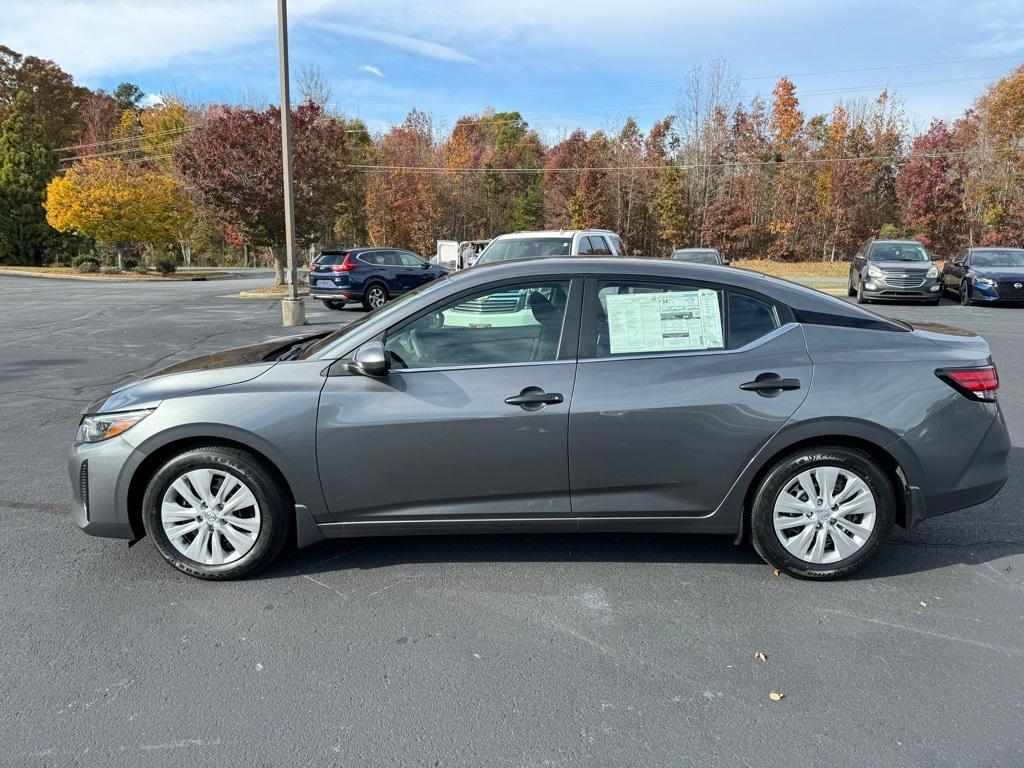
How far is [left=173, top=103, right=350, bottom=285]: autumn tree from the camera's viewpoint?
943 inches

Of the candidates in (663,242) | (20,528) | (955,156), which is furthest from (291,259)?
(955,156)

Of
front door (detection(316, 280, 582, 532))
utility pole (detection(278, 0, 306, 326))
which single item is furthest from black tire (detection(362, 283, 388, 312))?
front door (detection(316, 280, 582, 532))

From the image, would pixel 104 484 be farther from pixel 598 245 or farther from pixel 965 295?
pixel 965 295

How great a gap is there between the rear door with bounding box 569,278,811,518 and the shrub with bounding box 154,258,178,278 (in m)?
40.4

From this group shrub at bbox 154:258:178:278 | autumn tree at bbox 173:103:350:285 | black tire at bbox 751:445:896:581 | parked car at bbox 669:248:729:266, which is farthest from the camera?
shrub at bbox 154:258:178:278

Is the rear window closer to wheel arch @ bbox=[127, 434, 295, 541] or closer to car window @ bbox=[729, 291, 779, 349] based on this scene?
wheel arch @ bbox=[127, 434, 295, 541]

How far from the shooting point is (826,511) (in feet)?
11.9

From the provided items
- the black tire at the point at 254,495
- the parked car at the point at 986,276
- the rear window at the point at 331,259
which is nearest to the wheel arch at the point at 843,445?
the black tire at the point at 254,495

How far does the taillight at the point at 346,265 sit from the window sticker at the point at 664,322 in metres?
15.9

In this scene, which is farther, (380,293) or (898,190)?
(898,190)

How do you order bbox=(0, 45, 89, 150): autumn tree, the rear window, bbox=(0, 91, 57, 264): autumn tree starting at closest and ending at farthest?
the rear window
bbox=(0, 91, 57, 264): autumn tree
bbox=(0, 45, 89, 150): autumn tree

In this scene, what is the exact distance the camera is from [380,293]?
63.2 ft

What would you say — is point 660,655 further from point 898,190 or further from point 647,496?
point 898,190

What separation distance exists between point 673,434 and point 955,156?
45.4 m
